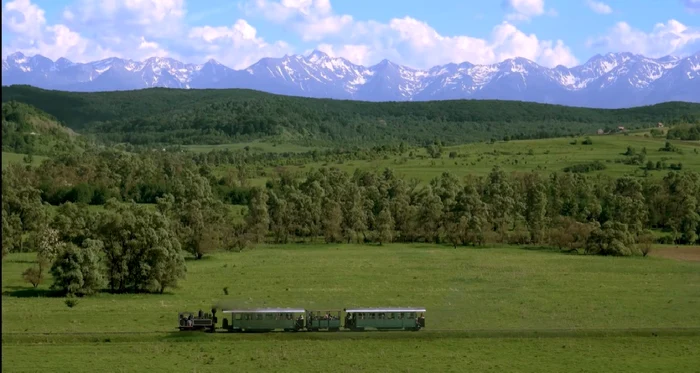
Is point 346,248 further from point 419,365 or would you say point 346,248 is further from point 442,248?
point 419,365

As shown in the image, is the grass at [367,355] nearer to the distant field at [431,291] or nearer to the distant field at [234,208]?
the distant field at [431,291]

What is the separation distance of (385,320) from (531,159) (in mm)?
131750

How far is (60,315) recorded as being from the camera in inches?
1922

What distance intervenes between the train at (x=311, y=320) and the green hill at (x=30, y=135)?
446 feet

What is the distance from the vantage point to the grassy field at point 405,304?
40312mm

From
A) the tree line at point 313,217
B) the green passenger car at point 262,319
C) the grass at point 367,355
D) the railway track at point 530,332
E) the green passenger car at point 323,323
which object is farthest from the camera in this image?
the tree line at point 313,217

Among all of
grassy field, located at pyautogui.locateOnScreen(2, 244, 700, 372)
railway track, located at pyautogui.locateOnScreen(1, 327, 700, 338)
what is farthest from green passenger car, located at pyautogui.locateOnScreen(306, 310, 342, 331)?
grassy field, located at pyautogui.locateOnScreen(2, 244, 700, 372)

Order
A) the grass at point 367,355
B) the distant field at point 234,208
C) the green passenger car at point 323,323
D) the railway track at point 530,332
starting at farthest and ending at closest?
the distant field at point 234,208, the green passenger car at point 323,323, the railway track at point 530,332, the grass at point 367,355

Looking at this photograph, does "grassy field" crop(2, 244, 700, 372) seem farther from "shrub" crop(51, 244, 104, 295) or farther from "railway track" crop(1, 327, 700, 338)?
"shrub" crop(51, 244, 104, 295)

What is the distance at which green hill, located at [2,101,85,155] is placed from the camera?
17362cm

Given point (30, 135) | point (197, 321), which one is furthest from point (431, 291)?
point (30, 135)

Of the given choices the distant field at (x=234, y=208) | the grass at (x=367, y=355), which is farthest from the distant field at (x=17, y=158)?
the grass at (x=367, y=355)

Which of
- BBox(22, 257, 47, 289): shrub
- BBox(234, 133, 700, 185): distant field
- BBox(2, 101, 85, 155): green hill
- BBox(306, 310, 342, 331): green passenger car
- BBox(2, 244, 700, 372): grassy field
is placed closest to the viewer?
BBox(2, 244, 700, 372): grassy field

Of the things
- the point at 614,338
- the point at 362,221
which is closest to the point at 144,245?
the point at 614,338
